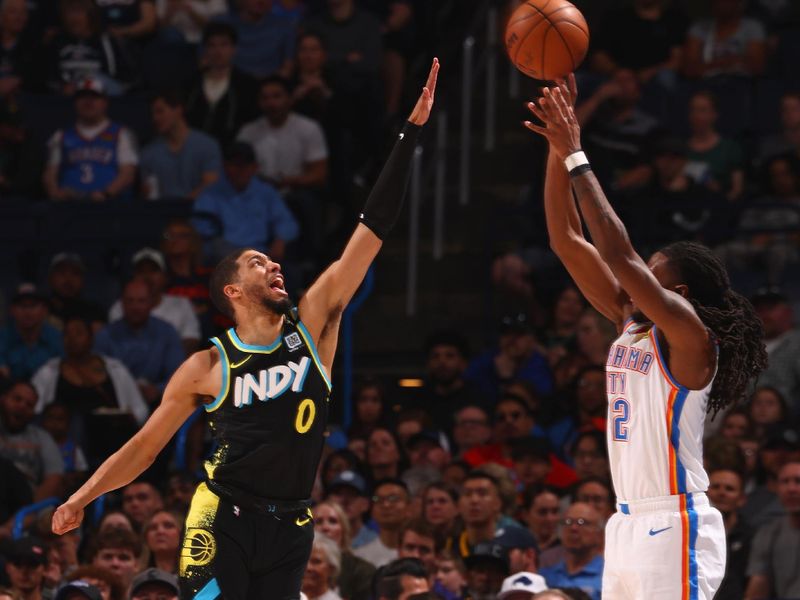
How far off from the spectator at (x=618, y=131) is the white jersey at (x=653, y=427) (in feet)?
24.7

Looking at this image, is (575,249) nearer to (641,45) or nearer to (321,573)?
(321,573)

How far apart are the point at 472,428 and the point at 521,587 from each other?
10.7 feet

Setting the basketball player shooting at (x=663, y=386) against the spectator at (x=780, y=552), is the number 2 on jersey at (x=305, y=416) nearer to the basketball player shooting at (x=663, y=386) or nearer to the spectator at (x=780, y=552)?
the basketball player shooting at (x=663, y=386)

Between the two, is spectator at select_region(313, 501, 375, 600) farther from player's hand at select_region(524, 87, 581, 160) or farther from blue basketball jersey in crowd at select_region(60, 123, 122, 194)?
blue basketball jersey in crowd at select_region(60, 123, 122, 194)

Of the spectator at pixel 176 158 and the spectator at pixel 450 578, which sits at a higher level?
the spectator at pixel 176 158

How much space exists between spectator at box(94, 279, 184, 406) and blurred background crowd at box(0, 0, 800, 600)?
18mm

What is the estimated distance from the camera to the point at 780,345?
40.0 ft

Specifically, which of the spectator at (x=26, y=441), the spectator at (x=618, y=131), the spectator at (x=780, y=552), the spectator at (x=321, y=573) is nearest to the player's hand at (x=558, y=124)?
the spectator at (x=321, y=573)

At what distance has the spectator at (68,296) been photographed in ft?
42.2

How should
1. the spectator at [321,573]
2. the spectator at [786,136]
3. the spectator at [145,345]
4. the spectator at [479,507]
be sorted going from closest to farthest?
the spectator at [321,573] < the spectator at [479,507] < the spectator at [145,345] < the spectator at [786,136]

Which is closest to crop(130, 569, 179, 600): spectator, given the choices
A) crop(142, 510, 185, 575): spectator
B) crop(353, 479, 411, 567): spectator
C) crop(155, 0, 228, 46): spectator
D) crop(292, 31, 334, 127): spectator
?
crop(142, 510, 185, 575): spectator

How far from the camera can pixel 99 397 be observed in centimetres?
1184

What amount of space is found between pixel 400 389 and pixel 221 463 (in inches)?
255

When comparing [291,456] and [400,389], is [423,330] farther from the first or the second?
[291,456]
